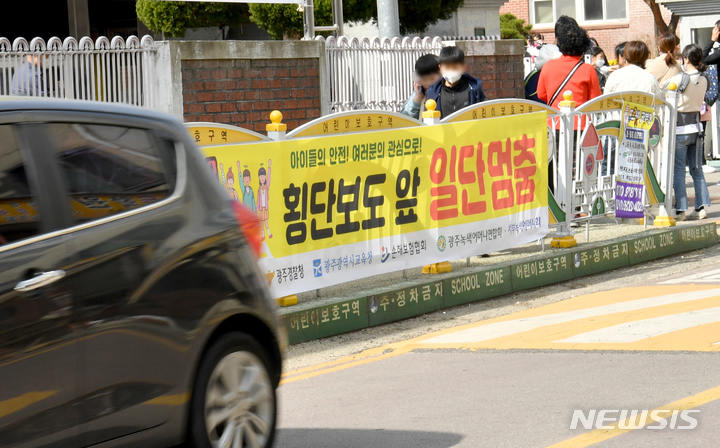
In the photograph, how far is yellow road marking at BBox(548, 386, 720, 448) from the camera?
4.91 m

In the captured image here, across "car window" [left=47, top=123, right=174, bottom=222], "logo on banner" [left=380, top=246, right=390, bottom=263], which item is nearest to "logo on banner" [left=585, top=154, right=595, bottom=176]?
"logo on banner" [left=380, top=246, right=390, bottom=263]

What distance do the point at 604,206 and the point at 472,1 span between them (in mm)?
23602

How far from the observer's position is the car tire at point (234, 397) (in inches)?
166

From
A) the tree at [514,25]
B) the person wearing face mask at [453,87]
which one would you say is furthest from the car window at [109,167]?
the tree at [514,25]

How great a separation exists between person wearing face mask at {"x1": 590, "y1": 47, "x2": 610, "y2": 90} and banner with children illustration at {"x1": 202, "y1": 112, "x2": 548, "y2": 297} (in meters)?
6.73

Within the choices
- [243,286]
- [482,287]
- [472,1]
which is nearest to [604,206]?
[482,287]

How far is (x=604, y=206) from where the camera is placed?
10.6m

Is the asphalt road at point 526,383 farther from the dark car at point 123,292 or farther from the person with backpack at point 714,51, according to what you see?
the person with backpack at point 714,51

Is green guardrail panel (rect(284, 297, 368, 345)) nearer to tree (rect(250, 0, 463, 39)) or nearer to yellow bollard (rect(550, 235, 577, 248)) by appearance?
yellow bollard (rect(550, 235, 577, 248))

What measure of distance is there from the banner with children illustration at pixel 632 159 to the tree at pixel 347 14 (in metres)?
11.5

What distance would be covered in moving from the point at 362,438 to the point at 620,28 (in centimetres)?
3775

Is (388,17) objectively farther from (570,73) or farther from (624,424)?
(624,424)

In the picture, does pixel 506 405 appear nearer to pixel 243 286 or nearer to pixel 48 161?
pixel 243 286

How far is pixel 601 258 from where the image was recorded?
33.4 ft
